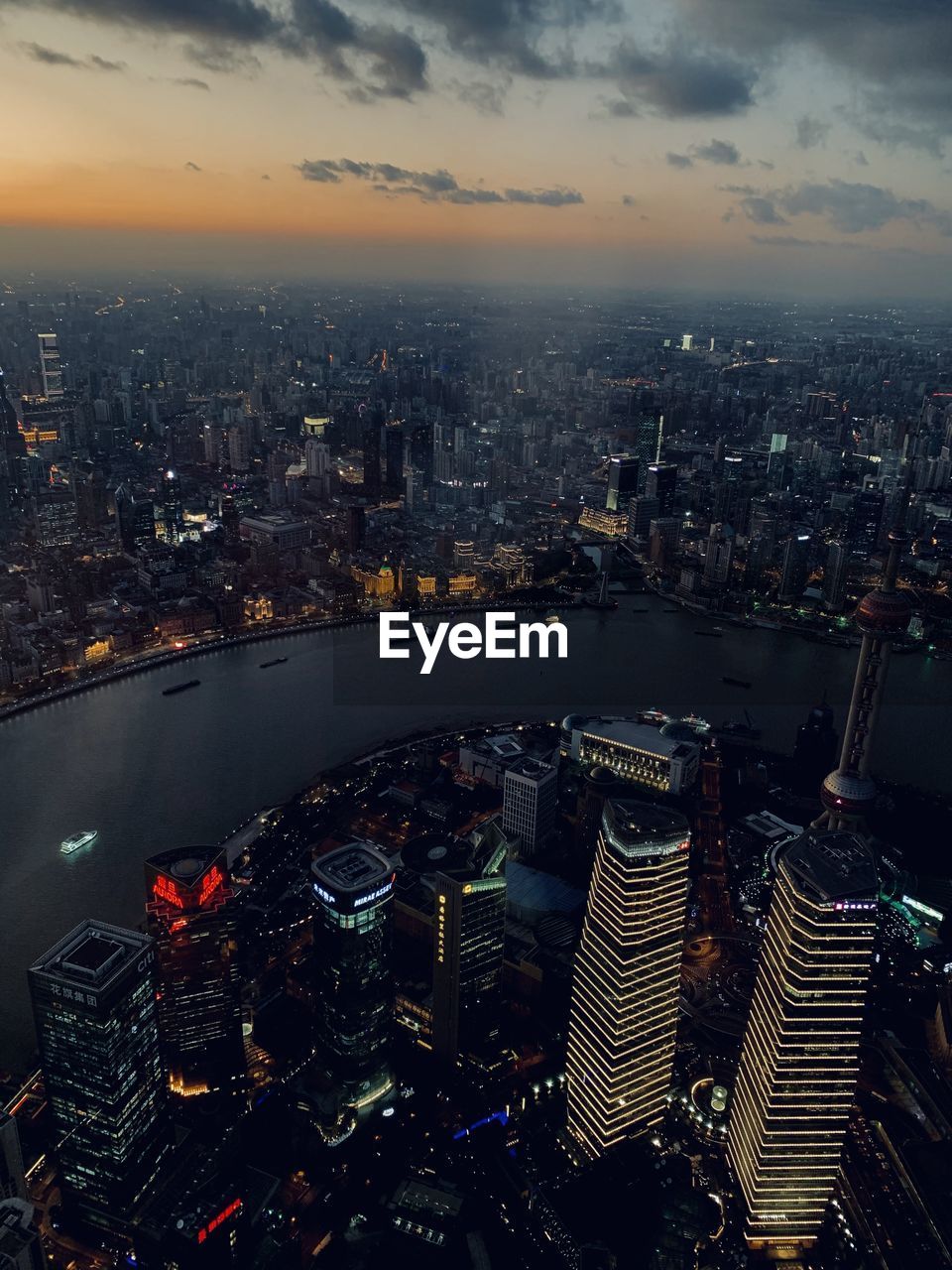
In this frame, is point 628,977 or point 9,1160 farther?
point 628,977

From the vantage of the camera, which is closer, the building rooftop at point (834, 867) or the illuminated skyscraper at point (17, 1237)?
the illuminated skyscraper at point (17, 1237)

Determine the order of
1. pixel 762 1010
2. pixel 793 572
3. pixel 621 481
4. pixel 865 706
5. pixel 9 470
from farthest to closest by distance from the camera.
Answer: pixel 621 481, pixel 9 470, pixel 793 572, pixel 865 706, pixel 762 1010

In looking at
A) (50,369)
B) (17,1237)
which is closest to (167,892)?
(17,1237)

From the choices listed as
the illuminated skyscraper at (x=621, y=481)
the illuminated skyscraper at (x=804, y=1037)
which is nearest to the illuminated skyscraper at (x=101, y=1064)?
the illuminated skyscraper at (x=804, y=1037)

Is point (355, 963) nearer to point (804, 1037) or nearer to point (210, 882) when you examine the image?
point (210, 882)

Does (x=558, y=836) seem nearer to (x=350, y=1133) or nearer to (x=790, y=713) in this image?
(x=350, y=1133)

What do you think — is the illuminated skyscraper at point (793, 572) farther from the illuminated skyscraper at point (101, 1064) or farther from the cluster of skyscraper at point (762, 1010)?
the illuminated skyscraper at point (101, 1064)
